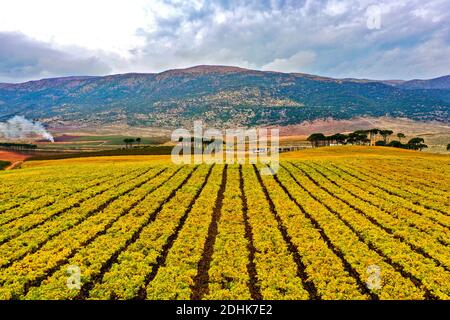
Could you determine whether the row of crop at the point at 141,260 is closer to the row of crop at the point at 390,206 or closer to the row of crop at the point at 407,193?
the row of crop at the point at 390,206

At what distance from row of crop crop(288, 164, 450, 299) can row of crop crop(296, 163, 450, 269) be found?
0.57 meters

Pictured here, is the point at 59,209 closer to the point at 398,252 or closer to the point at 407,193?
the point at 398,252

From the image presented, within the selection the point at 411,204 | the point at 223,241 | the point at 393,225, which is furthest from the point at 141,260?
the point at 411,204

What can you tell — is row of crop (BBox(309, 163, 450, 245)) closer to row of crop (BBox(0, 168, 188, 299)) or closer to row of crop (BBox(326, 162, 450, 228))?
row of crop (BBox(326, 162, 450, 228))

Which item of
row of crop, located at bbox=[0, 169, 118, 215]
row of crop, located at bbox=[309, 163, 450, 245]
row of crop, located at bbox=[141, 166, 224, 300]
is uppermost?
row of crop, located at bbox=[0, 169, 118, 215]

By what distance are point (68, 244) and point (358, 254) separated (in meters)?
15.6

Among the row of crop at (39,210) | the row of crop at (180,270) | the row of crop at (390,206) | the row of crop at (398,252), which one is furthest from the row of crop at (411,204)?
the row of crop at (39,210)

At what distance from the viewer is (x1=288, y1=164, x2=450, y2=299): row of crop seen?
47.9 feet

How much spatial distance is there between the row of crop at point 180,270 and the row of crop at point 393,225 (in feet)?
37.8

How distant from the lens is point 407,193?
106ft

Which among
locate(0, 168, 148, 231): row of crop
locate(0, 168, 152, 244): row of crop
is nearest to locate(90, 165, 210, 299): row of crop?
locate(0, 168, 152, 244): row of crop

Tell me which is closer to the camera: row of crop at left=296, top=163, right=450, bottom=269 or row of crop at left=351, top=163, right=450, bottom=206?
row of crop at left=296, top=163, right=450, bottom=269
